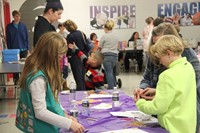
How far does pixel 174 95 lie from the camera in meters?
1.79

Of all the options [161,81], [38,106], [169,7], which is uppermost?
[169,7]

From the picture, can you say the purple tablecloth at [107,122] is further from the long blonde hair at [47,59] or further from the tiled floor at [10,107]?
the tiled floor at [10,107]

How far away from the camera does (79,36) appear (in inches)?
214

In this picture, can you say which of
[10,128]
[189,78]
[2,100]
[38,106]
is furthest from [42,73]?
[2,100]

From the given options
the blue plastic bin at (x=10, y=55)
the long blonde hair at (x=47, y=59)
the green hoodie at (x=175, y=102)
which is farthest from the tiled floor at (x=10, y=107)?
the green hoodie at (x=175, y=102)

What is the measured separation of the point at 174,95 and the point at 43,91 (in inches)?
31.6

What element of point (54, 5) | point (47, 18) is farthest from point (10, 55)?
point (54, 5)

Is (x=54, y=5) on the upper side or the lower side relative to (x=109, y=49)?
upper

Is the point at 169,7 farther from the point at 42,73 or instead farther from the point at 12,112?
the point at 42,73

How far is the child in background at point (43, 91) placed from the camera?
6.00 feet

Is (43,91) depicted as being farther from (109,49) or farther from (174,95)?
(109,49)

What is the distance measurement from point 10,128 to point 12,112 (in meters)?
0.91

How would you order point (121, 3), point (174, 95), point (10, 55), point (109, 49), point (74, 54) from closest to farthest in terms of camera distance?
point (174, 95), point (74, 54), point (109, 49), point (10, 55), point (121, 3)

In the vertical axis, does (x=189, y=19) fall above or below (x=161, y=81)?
above
